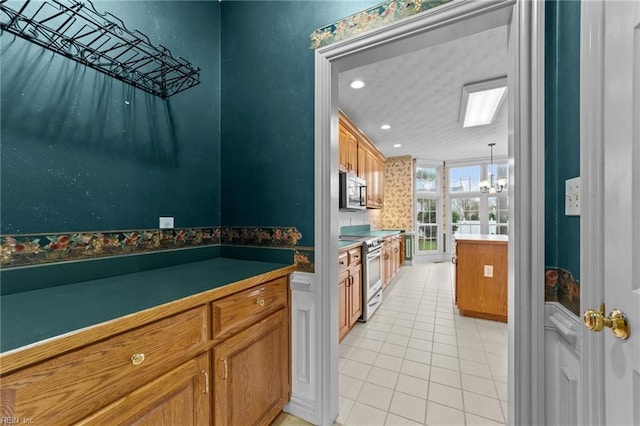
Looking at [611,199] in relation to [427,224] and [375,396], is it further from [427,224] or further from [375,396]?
[427,224]

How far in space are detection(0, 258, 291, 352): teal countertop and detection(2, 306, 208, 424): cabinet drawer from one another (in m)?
0.07

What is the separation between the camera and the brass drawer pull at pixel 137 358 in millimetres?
756

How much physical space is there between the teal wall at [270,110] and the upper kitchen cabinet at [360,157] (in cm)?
173

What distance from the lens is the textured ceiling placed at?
2.22 m

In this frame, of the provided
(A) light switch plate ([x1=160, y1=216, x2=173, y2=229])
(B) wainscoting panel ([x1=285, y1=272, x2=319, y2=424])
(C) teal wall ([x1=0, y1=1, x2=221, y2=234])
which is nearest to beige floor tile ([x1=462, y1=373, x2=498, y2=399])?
(B) wainscoting panel ([x1=285, y1=272, x2=319, y2=424])

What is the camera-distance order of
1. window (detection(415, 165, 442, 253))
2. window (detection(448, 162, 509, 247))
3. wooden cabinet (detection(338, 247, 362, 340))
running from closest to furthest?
wooden cabinet (detection(338, 247, 362, 340)), window (detection(448, 162, 509, 247)), window (detection(415, 165, 442, 253))

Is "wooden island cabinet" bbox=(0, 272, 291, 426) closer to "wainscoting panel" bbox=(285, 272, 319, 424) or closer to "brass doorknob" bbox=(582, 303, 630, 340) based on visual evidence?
"wainscoting panel" bbox=(285, 272, 319, 424)

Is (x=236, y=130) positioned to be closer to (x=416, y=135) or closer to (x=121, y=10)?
(x=121, y=10)

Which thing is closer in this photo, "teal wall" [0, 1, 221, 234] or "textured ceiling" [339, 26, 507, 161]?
"teal wall" [0, 1, 221, 234]

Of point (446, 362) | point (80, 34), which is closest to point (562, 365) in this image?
point (446, 362)

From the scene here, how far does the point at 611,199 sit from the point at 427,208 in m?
6.39

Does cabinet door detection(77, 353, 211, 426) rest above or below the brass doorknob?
below

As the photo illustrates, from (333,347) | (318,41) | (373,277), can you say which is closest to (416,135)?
(373,277)

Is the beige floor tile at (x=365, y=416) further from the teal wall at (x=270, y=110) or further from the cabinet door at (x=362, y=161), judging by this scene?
the cabinet door at (x=362, y=161)
